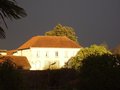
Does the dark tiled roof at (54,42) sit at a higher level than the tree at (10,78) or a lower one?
higher

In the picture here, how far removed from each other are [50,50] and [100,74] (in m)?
93.2

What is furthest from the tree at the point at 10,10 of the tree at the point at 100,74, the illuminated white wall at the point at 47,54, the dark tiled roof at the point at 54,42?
the dark tiled roof at the point at 54,42

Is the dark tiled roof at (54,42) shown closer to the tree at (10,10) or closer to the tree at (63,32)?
the tree at (63,32)

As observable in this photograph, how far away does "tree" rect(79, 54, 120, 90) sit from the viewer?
53.7 ft

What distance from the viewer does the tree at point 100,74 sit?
53.7ft

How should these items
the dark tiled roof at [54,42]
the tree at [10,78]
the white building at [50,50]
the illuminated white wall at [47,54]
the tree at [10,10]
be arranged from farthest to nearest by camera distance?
1. the dark tiled roof at [54,42]
2. the white building at [50,50]
3. the illuminated white wall at [47,54]
4. the tree at [10,78]
5. the tree at [10,10]

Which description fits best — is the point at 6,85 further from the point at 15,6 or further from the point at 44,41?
the point at 44,41

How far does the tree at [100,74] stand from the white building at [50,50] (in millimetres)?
89584

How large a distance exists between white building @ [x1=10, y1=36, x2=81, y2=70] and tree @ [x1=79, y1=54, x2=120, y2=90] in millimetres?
89584

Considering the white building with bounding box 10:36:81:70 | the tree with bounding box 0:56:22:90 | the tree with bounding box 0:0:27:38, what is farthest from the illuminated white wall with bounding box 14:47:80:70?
the tree with bounding box 0:0:27:38

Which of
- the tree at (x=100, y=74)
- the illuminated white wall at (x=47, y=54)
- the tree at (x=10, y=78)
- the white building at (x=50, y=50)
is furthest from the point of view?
the white building at (x=50, y=50)

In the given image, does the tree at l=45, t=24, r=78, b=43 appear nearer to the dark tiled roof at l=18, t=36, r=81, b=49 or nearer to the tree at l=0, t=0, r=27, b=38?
the dark tiled roof at l=18, t=36, r=81, b=49

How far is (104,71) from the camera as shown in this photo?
17.0 m

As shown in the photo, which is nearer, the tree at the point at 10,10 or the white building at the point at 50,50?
the tree at the point at 10,10
